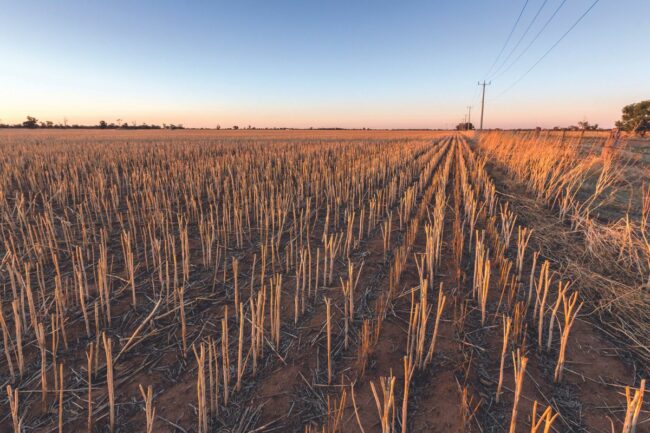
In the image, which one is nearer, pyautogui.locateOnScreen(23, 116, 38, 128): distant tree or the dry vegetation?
the dry vegetation

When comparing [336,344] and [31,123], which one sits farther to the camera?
[31,123]

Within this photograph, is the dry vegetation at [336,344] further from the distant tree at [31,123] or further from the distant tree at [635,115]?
the distant tree at [31,123]

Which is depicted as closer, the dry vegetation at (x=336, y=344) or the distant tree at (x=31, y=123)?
the dry vegetation at (x=336, y=344)

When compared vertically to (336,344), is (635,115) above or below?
above

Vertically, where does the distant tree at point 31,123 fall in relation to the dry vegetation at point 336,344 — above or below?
above

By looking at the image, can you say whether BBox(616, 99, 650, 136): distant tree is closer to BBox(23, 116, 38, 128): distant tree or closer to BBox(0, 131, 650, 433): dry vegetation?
BBox(0, 131, 650, 433): dry vegetation

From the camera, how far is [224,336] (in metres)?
1.81

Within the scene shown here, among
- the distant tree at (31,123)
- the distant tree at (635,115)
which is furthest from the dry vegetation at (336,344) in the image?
the distant tree at (31,123)

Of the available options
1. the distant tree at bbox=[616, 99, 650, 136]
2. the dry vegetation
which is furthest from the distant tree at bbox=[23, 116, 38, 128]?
the distant tree at bbox=[616, 99, 650, 136]

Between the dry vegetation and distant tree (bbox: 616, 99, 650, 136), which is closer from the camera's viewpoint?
the dry vegetation

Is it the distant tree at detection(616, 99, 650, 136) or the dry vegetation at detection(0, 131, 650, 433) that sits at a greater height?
the distant tree at detection(616, 99, 650, 136)

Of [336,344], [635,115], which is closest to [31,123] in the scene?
[336,344]

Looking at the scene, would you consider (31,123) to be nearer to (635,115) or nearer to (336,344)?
(336,344)

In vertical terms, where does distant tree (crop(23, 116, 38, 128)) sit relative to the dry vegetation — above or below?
above
